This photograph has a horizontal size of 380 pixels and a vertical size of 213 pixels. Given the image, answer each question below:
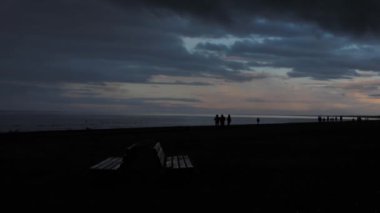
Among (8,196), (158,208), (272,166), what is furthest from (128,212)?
(272,166)

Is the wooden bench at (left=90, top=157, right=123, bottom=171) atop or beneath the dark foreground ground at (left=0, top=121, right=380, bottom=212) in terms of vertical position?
atop

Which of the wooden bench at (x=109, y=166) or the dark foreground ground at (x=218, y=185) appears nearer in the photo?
the dark foreground ground at (x=218, y=185)

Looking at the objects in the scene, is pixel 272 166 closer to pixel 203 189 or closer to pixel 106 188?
pixel 203 189

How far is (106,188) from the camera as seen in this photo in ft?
31.2

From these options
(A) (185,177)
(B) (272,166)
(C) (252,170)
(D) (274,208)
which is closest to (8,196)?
(A) (185,177)

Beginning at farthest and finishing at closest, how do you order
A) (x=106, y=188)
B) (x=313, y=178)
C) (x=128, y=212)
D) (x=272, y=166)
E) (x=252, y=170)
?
1. (x=272, y=166)
2. (x=252, y=170)
3. (x=313, y=178)
4. (x=106, y=188)
5. (x=128, y=212)

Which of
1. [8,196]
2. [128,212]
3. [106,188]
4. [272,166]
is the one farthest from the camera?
[272,166]

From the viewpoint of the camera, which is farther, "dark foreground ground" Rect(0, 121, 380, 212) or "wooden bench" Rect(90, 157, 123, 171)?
"wooden bench" Rect(90, 157, 123, 171)

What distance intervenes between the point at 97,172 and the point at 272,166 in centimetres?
504

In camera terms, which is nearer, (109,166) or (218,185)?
(218,185)

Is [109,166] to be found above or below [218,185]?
above

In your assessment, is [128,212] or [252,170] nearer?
[128,212]

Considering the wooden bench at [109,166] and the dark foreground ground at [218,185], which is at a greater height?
the wooden bench at [109,166]

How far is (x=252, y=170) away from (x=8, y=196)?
5.85 metres
